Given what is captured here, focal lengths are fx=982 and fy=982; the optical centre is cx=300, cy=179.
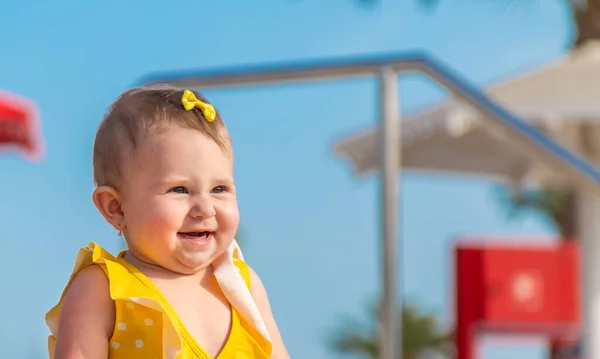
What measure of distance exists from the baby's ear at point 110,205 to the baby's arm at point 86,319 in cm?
9

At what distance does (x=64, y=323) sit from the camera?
4.14ft

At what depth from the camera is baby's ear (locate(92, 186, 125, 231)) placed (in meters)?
1.34

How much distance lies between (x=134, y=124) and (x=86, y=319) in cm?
27

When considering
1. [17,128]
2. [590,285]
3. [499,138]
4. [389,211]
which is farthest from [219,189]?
[17,128]

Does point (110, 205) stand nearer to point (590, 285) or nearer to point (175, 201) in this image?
point (175, 201)

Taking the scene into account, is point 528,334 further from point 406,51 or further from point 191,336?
point 191,336

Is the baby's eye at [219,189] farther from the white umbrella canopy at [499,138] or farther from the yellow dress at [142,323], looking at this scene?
the white umbrella canopy at [499,138]

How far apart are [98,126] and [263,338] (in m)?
0.38

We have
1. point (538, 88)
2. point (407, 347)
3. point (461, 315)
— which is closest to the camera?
point (461, 315)

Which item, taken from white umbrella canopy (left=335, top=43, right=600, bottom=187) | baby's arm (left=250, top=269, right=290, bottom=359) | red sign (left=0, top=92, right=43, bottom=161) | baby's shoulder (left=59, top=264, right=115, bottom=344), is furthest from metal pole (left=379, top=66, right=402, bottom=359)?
red sign (left=0, top=92, right=43, bottom=161)

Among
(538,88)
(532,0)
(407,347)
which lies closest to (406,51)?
(538,88)

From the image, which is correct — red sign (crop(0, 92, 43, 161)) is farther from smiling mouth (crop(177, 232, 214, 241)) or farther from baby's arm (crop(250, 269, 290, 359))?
smiling mouth (crop(177, 232, 214, 241))

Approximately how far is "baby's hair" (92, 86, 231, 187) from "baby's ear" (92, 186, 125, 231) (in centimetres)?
2

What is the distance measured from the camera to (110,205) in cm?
135
